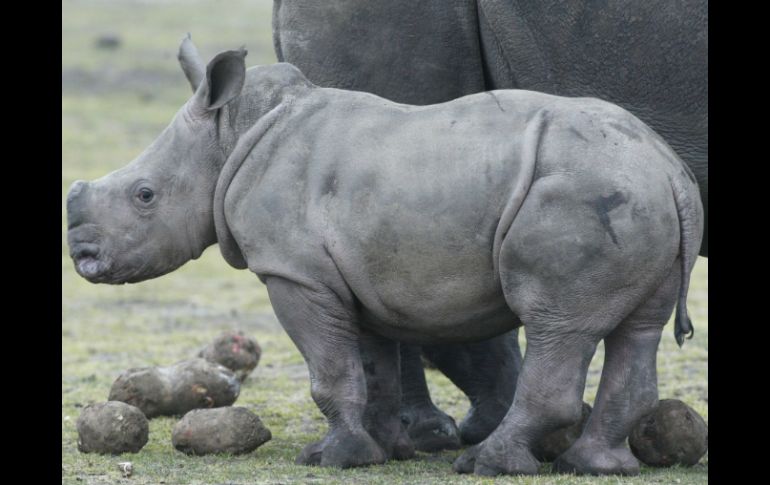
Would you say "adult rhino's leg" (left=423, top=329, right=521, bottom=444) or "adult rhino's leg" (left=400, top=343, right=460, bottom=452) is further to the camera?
"adult rhino's leg" (left=423, top=329, right=521, bottom=444)

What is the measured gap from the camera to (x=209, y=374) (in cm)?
→ 714

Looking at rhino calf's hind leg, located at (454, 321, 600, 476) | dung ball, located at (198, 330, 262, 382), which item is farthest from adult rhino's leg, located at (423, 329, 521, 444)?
dung ball, located at (198, 330, 262, 382)

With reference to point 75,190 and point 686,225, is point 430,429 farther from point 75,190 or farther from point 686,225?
point 75,190

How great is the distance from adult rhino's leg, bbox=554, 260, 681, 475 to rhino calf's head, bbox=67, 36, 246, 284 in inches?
66.0

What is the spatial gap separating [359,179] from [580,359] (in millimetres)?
1036

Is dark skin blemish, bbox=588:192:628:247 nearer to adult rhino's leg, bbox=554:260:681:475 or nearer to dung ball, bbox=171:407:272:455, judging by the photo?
adult rhino's leg, bbox=554:260:681:475

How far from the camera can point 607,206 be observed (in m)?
5.21

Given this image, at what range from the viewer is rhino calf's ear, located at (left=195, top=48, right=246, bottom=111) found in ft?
18.9
